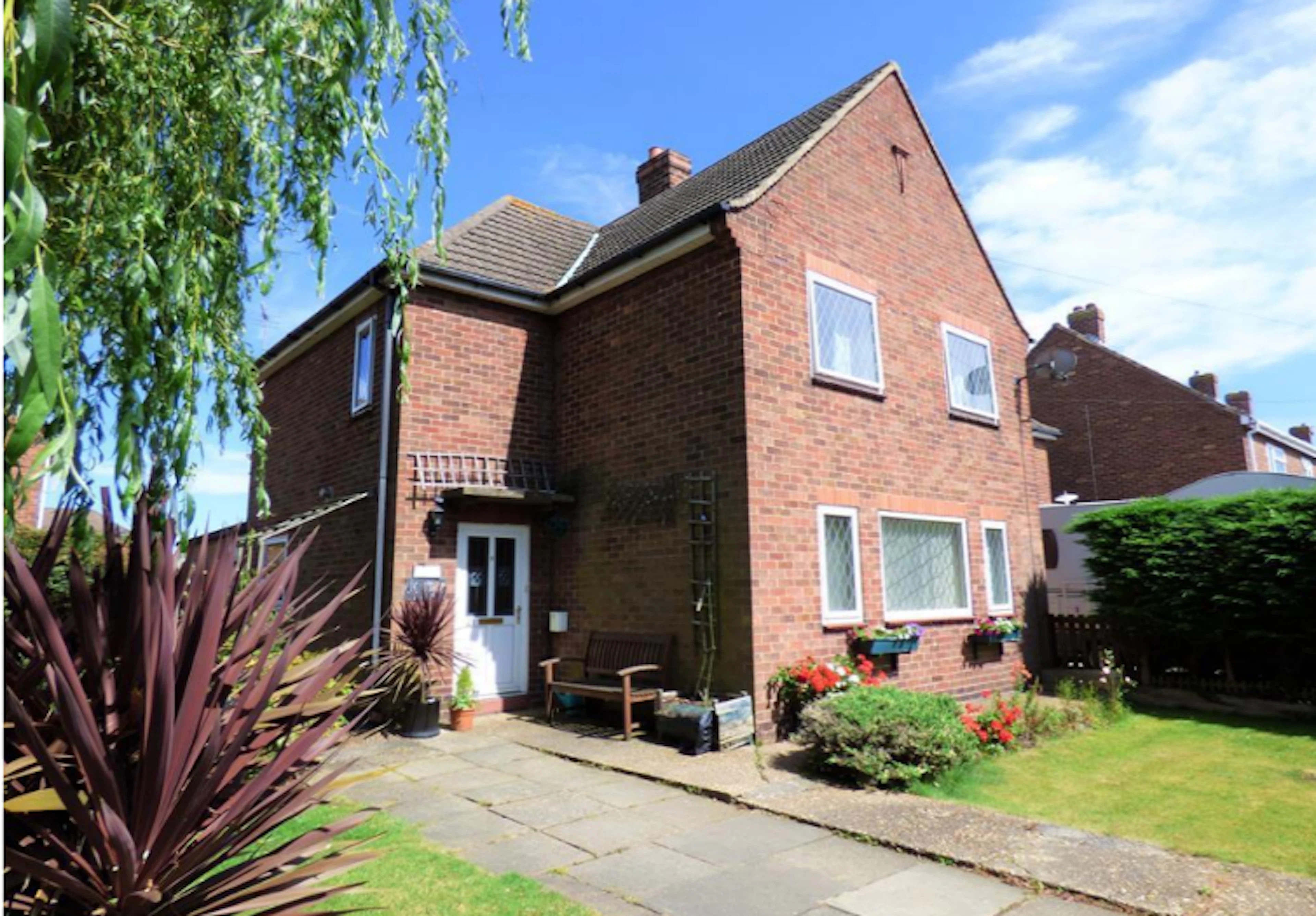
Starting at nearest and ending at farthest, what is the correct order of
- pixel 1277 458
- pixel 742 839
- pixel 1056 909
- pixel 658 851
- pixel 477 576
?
1. pixel 1056 909
2. pixel 658 851
3. pixel 742 839
4. pixel 477 576
5. pixel 1277 458

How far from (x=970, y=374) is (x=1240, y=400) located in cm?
1739

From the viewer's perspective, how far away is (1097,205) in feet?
31.1

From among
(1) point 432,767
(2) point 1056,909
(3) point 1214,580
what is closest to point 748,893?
(2) point 1056,909

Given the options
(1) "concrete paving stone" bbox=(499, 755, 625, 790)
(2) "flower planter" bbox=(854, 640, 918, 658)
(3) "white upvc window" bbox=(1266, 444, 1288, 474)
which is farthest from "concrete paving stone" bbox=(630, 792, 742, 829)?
(3) "white upvc window" bbox=(1266, 444, 1288, 474)

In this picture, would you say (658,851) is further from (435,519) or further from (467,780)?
(435,519)

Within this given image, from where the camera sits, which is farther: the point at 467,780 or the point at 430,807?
the point at 467,780

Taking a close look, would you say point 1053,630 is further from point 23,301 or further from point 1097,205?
point 23,301

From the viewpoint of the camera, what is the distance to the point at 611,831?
533 cm

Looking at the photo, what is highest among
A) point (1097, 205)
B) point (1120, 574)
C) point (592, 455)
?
point (1097, 205)

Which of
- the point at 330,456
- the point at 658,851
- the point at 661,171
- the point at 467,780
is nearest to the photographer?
the point at 658,851

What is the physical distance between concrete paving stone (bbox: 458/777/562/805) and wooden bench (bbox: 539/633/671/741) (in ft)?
5.69

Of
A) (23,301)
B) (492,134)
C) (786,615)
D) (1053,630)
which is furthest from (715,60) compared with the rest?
(1053,630)

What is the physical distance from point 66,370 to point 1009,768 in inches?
302

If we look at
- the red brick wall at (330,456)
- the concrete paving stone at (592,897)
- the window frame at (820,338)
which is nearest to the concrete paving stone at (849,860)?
the concrete paving stone at (592,897)
